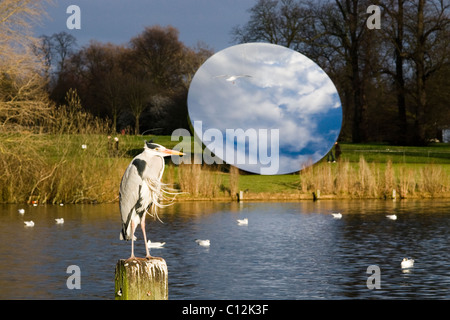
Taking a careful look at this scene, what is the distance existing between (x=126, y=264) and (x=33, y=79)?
68.8ft

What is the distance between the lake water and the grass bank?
42.3 inches

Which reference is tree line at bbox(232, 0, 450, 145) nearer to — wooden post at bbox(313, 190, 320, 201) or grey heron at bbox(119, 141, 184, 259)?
wooden post at bbox(313, 190, 320, 201)

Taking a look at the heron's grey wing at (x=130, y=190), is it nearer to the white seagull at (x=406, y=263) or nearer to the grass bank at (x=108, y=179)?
the white seagull at (x=406, y=263)

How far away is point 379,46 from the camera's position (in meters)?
58.6

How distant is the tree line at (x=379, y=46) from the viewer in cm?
5616

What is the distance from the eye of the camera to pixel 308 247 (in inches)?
742

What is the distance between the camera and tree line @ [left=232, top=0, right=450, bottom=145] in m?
A: 56.2

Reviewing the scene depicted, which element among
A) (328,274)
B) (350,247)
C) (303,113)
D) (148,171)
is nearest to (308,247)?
(350,247)

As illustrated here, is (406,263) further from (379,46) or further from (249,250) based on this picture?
(379,46)

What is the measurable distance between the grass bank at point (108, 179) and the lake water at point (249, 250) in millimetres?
1076

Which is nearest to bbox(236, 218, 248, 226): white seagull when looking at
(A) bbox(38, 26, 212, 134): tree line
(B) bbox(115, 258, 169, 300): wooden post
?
(B) bbox(115, 258, 169, 300): wooden post

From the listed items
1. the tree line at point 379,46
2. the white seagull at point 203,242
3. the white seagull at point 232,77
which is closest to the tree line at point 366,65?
the tree line at point 379,46
